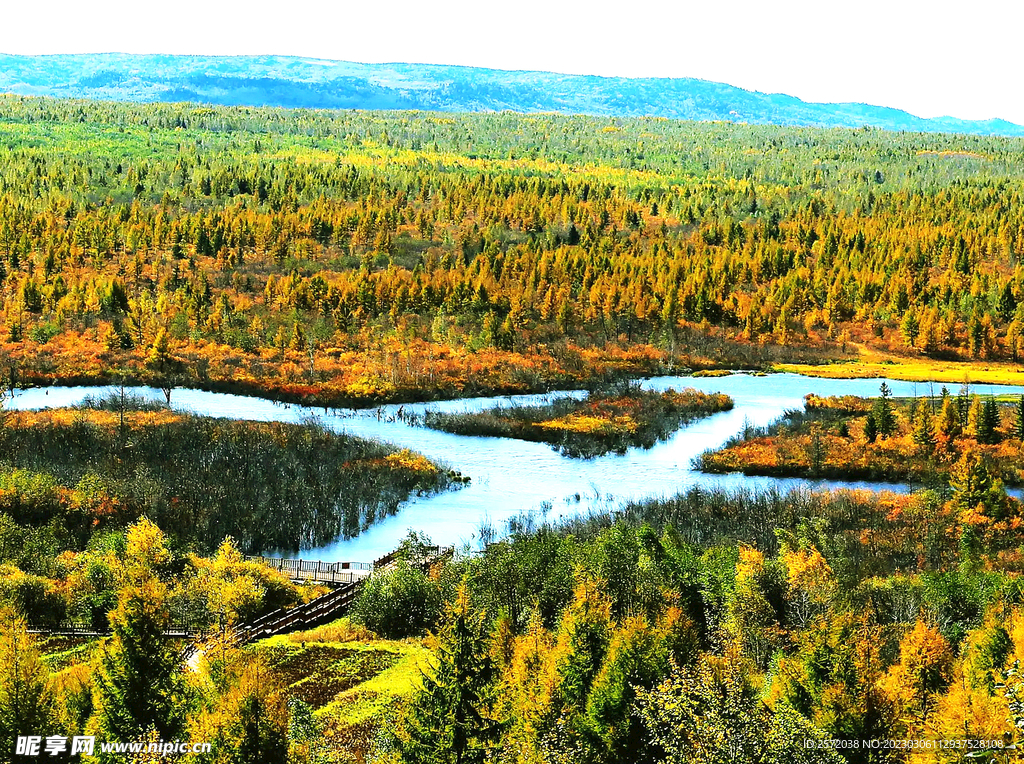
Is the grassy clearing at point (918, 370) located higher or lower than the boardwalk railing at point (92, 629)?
higher

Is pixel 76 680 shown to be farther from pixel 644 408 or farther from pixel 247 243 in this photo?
pixel 247 243

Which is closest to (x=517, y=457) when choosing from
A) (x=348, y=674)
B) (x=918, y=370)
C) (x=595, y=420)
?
(x=595, y=420)

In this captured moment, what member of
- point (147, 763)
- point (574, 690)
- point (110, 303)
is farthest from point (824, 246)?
point (147, 763)

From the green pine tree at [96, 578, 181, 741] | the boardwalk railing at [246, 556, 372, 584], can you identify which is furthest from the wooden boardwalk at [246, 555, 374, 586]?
the green pine tree at [96, 578, 181, 741]

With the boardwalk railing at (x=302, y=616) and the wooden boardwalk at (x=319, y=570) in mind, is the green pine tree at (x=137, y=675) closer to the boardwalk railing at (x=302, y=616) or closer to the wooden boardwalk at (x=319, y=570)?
the boardwalk railing at (x=302, y=616)

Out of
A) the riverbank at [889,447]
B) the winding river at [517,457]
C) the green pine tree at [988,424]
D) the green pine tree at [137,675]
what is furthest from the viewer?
the green pine tree at [988,424]

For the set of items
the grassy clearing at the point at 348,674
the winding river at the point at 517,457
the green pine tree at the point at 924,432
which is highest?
the green pine tree at the point at 924,432

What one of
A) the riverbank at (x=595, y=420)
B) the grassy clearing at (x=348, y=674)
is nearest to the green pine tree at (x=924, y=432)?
the riverbank at (x=595, y=420)
